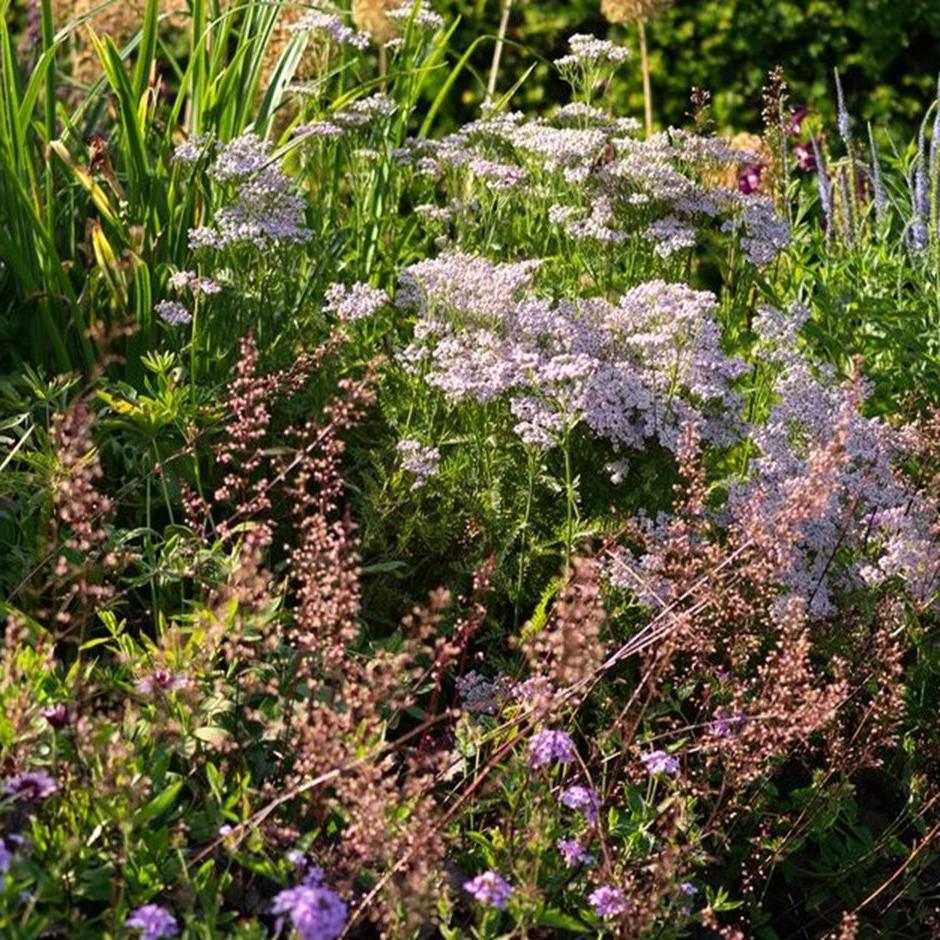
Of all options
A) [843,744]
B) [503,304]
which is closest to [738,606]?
[843,744]

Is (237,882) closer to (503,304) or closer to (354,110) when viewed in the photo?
(503,304)

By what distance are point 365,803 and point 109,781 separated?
390 mm

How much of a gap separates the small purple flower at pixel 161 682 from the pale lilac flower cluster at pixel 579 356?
88 centimetres

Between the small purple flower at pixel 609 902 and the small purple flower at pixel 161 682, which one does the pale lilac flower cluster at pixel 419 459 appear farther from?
the small purple flower at pixel 609 902

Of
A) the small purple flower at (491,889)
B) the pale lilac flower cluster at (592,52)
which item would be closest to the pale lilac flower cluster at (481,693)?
the small purple flower at (491,889)

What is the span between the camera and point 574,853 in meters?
2.73

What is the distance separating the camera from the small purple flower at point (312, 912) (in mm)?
2090

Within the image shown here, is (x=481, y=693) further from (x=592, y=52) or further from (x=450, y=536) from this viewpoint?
(x=592, y=52)

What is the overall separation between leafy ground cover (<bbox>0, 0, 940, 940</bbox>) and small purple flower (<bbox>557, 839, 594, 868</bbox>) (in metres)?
0.01

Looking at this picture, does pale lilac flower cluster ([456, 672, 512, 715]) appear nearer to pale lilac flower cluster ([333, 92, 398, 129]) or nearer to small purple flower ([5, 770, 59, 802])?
small purple flower ([5, 770, 59, 802])

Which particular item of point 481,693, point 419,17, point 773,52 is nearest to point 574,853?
point 481,693

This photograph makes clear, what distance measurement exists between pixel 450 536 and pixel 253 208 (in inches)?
33.0

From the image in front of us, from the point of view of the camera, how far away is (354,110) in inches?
175

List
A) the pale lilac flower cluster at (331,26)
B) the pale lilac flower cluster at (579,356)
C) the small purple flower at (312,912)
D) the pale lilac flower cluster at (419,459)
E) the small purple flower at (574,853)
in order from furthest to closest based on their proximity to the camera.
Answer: the pale lilac flower cluster at (331,26) → the pale lilac flower cluster at (419,459) → the pale lilac flower cluster at (579,356) → the small purple flower at (574,853) → the small purple flower at (312,912)
